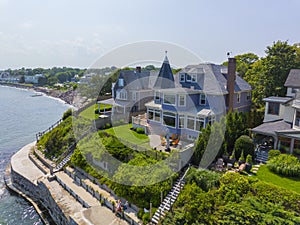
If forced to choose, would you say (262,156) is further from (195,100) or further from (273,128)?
(195,100)

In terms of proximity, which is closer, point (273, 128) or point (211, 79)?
point (273, 128)

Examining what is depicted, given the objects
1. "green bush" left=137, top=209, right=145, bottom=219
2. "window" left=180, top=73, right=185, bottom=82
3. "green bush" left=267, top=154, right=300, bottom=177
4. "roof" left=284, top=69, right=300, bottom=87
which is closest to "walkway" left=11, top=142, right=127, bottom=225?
"green bush" left=137, top=209, right=145, bottom=219

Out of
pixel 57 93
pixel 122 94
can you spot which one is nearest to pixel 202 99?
pixel 122 94

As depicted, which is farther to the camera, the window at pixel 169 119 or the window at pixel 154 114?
the window at pixel 154 114

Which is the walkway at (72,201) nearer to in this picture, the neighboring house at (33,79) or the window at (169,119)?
the window at (169,119)

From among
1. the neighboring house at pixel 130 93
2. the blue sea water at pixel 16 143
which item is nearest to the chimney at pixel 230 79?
the neighboring house at pixel 130 93

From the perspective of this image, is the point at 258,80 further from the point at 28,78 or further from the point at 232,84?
the point at 28,78
